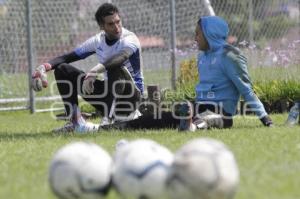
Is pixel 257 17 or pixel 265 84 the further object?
pixel 257 17

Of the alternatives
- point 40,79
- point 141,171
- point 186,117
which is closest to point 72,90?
point 40,79

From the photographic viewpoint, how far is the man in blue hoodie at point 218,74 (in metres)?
9.22

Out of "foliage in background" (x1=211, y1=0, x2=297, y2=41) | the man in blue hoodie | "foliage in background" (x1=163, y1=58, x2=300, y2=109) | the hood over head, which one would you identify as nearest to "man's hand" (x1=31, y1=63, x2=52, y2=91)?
the man in blue hoodie

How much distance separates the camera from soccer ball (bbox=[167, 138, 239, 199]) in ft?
14.3

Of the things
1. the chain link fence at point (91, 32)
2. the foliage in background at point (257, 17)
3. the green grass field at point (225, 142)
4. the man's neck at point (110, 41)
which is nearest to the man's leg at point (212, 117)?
the green grass field at point (225, 142)

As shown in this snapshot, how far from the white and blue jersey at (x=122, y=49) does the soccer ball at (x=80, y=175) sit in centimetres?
485

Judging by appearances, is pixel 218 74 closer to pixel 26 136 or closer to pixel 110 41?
pixel 110 41

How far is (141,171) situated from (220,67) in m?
4.87

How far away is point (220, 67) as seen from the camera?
934cm

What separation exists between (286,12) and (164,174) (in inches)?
653

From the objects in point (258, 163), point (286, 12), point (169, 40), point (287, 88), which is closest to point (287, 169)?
point (258, 163)

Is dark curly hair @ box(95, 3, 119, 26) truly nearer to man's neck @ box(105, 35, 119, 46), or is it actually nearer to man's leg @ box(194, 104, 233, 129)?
man's neck @ box(105, 35, 119, 46)

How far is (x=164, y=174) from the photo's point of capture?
461cm

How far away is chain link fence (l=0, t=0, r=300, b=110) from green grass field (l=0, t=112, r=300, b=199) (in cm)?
485
